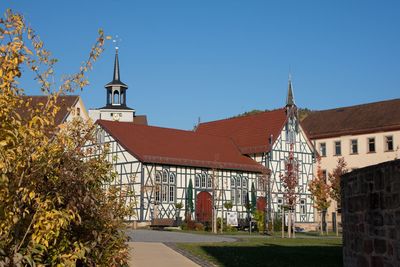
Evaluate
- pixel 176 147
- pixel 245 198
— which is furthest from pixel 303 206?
pixel 176 147

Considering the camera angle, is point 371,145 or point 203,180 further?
point 371,145

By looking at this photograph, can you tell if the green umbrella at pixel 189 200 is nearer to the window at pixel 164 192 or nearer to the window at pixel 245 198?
the window at pixel 164 192

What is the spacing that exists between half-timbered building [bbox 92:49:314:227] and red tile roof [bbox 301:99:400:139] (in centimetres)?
868

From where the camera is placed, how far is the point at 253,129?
169 feet

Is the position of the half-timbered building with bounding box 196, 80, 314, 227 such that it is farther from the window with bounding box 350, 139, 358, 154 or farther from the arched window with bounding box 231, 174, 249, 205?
the window with bounding box 350, 139, 358, 154

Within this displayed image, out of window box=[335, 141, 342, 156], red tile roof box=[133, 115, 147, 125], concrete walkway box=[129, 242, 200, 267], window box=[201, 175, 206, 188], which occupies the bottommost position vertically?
concrete walkway box=[129, 242, 200, 267]

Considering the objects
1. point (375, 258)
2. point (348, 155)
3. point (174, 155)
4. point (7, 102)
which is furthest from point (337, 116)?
point (7, 102)

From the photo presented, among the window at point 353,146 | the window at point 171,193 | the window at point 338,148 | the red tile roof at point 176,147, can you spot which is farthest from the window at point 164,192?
the window at point 353,146

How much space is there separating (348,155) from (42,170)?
176 feet

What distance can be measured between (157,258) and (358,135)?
44.1 meters

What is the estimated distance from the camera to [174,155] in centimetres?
4128

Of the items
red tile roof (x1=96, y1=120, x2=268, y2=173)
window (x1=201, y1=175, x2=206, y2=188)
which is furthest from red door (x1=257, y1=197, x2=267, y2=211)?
window (x1=201, y1=175, x2=206, y2=188)

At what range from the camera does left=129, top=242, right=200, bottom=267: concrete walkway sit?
46.6 ft

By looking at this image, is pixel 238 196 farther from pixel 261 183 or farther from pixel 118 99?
pixel 118 99
